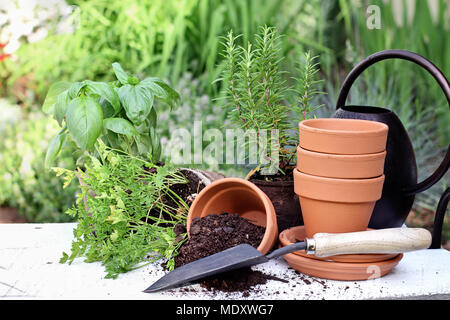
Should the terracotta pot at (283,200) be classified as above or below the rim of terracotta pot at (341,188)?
below

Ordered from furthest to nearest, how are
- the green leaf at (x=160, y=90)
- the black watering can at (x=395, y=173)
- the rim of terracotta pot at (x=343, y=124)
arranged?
the green leaf at (x=160, y=90) < the black watering can at (x=395, y=173) < the rim of terracotta pot at (x=343, y=124)

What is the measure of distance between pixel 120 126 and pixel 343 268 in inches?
23.3

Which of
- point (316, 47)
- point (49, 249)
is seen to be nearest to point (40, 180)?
point (49, 249)

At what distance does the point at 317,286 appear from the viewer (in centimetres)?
96

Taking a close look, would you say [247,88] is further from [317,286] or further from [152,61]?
[152,61]

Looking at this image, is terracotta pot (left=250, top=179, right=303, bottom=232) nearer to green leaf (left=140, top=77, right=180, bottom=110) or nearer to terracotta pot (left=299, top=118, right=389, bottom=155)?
terracotta pot (left=299, top=118, right=389, bottom=155)

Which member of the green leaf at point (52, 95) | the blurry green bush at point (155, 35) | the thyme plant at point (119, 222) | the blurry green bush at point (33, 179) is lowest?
the blurry green bush at point (33, 179)

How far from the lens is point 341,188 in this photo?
94 cm

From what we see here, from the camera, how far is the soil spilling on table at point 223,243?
95cm

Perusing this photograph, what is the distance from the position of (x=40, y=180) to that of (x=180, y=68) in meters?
0.89

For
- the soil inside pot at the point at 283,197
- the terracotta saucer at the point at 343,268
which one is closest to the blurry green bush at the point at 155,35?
the soil inside pot at the point at 283,197

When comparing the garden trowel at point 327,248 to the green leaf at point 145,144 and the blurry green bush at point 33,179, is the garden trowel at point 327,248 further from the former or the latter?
the blurry green bush at point 33,179

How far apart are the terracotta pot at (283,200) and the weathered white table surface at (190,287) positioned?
101 mm

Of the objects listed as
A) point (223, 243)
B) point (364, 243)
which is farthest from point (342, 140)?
point (223, 243)
